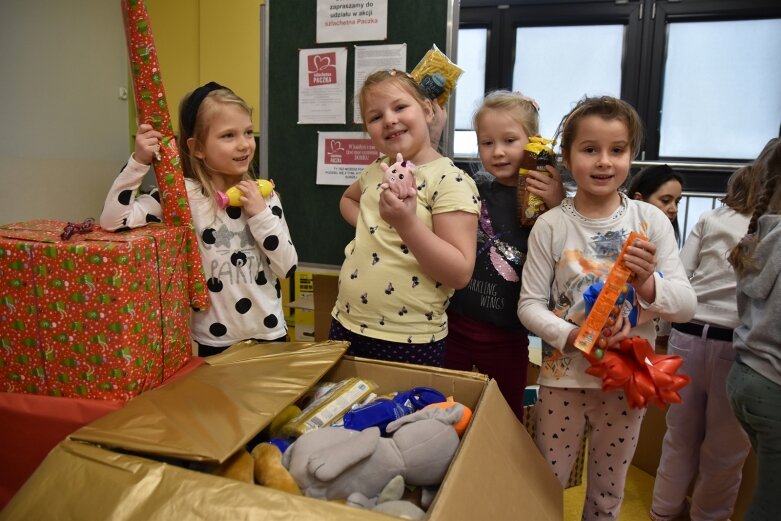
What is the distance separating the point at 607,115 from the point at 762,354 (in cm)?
→ 69

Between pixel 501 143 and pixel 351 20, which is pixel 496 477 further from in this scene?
pixel 351 20

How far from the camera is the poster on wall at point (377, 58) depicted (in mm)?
1897

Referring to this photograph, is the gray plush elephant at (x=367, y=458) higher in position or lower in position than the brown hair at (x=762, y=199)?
lower

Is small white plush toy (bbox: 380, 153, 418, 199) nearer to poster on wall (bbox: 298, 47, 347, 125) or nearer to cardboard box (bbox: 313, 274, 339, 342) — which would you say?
poster on wall (bbox: 298, 47, 347, 125)

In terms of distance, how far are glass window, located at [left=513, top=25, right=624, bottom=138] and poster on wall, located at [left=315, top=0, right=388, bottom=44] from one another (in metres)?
2.45

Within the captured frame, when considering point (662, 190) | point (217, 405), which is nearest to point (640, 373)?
point (217, 405)

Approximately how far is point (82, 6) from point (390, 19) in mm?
2563

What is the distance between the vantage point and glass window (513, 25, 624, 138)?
3969 millimetres

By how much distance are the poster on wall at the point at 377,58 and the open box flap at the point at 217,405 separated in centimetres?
117

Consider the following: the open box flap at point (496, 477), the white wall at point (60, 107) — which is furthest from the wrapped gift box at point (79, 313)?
the white wall at point (60, 107)

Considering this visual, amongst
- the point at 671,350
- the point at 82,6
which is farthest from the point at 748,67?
the point at 82,6

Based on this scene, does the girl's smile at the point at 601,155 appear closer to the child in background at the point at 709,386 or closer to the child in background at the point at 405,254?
the child in background at the point at 405,254

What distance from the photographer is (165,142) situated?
1.10 m

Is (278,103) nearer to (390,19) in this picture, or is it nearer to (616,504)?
(390,19)
